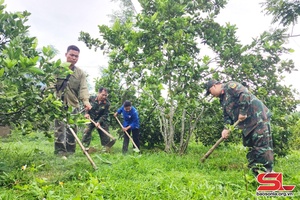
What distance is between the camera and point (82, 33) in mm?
6059

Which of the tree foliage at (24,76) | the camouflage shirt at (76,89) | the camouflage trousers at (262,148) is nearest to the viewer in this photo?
the tree foliage at (24,76)

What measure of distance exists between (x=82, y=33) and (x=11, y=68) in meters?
3.71

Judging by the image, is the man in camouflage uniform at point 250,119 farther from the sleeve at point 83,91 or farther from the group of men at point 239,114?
the sleeve at point 83,91

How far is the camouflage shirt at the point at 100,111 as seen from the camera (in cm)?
670

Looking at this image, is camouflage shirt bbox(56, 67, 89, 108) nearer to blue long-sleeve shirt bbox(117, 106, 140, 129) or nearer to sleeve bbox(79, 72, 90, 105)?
sleeve bbox(79, 72, 90, 105)

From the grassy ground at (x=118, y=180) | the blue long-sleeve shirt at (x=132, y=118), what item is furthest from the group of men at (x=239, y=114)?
the blue long-sleeve shirt at (x=132, y=118)

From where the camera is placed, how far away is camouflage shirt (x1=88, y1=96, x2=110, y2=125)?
6696 mm

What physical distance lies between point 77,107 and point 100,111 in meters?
1.48

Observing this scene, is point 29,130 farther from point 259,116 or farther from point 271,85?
point 271,85

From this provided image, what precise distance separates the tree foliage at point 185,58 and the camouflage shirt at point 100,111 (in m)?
0.86

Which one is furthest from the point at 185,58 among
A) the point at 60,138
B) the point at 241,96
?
the point at 60,138

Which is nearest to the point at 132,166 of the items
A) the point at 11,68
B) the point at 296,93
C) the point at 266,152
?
the point at 266,152

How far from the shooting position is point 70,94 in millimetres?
5230

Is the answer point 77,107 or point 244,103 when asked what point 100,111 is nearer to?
point 77,107
